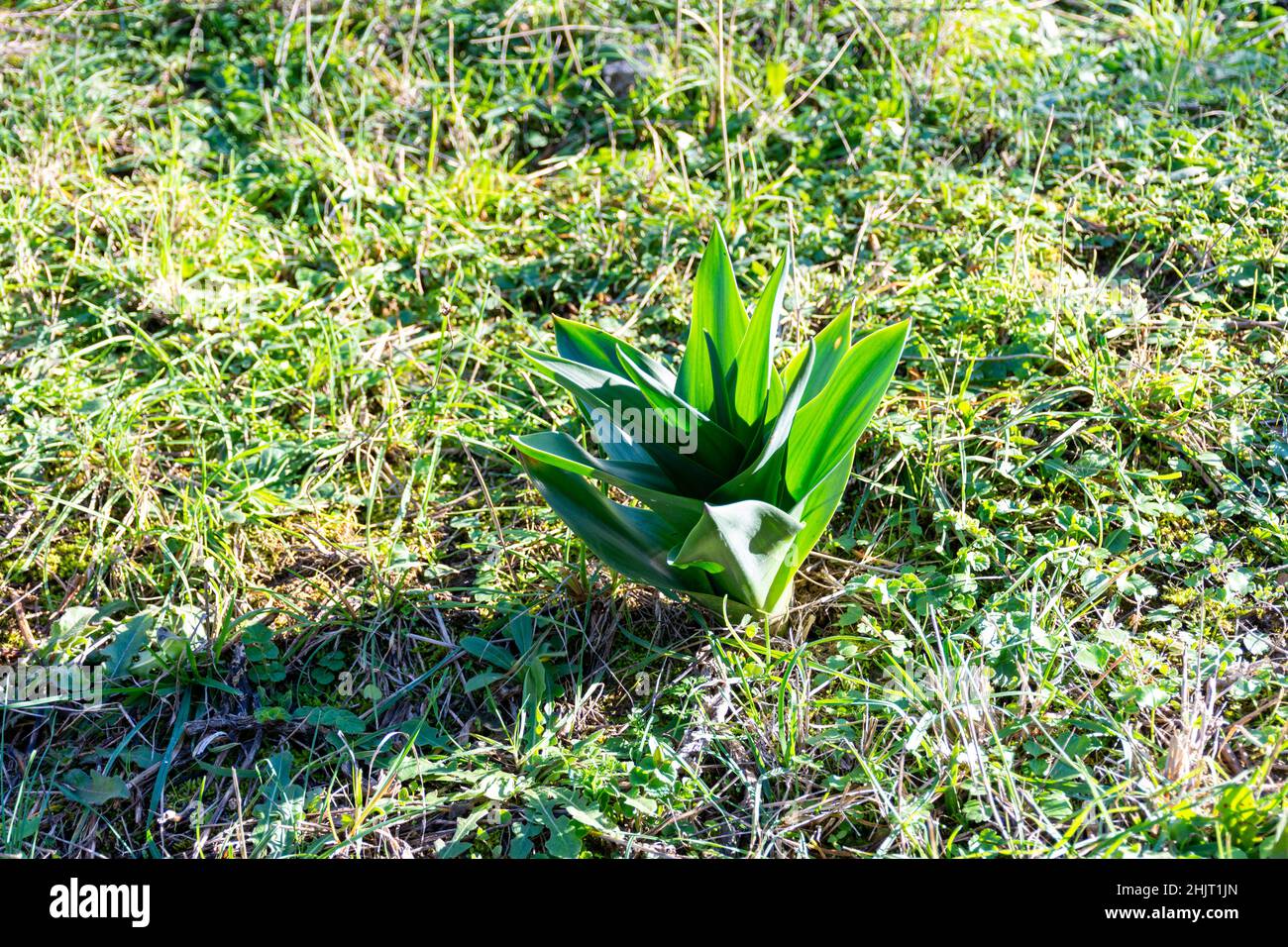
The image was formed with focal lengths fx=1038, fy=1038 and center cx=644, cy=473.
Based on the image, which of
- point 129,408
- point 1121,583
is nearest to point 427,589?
→ point 129,408

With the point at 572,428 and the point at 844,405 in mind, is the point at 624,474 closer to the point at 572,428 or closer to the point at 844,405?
the point at 844,405

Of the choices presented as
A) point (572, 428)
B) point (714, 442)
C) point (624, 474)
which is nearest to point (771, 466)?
point (714, 442)

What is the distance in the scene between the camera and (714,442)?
71.9 inches

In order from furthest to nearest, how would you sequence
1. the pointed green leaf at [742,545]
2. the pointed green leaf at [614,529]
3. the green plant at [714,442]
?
the pointed green leaf at [614,529] → the green plant at [714,442] → the pointed green leaf at [742,545]

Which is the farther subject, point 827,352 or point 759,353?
point 827,352

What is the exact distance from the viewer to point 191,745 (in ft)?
6.60

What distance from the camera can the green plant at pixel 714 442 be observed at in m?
1.78

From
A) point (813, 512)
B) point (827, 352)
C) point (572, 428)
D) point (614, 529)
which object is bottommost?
point (572, 428)

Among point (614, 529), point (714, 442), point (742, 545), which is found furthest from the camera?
point (614, 529)

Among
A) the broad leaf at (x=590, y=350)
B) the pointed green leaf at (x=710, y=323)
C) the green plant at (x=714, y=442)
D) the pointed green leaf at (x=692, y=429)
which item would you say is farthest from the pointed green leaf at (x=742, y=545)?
the broad leaf at (x=590, y=350)

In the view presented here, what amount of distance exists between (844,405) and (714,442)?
27 cm

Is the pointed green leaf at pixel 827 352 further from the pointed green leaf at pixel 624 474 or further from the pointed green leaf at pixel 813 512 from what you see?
the pointed green leaf at pixel 624 474

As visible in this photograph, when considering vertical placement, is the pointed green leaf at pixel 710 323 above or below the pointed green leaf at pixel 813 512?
above
